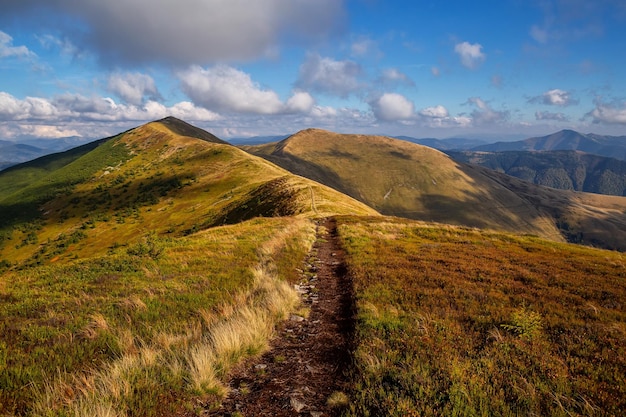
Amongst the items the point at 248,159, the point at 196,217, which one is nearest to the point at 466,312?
the point at 196,217

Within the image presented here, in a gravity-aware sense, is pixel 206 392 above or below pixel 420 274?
above

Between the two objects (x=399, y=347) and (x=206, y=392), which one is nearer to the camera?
Answer: (x=206, y=392)

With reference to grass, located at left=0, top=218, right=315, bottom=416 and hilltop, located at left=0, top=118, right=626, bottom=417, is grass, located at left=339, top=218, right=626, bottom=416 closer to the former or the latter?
hilltop, located at left=0, top=118, right=626, bottom=417

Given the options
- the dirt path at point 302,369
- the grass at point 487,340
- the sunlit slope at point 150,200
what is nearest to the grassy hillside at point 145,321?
the dirt path at point 302,369

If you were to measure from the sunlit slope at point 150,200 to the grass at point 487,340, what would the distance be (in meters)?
32.5

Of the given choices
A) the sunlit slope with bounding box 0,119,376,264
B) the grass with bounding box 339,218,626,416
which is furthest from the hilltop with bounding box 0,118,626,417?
the sunlit slope with bounding box 0,119,376,264

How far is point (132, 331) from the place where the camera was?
9.27 meters

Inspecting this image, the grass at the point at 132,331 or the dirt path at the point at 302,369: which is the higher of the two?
the grass at the point at 132,331

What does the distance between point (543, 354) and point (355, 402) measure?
5546mm

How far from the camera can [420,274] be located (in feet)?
53.1

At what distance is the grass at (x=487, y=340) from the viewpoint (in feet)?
20.9

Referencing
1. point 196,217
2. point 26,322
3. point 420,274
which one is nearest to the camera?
point 26,322

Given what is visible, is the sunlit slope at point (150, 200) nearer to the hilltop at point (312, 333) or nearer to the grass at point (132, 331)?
the hilltop at point (312, 333)

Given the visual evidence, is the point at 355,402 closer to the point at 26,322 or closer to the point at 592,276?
the point at 26,322
